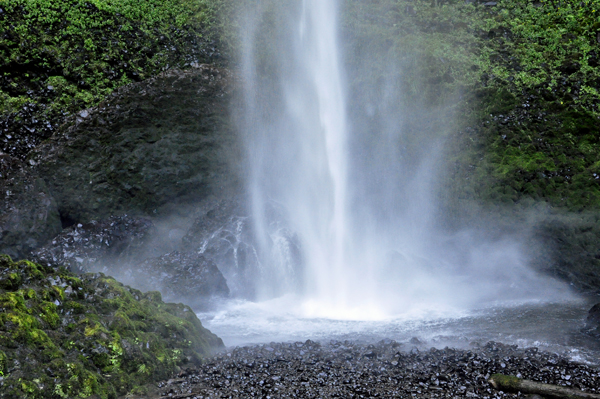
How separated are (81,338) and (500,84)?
66.9 feet

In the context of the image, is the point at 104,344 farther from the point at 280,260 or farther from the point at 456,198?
the point at 456,198

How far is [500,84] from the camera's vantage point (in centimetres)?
2072

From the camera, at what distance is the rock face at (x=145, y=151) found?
17750mm

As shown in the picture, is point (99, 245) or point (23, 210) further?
point (99, 245)

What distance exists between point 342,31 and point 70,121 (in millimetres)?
15113

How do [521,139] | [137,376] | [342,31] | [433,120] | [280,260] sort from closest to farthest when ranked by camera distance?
[137,376]
[280,260]
[521,139]
[433,120]
[342,31]

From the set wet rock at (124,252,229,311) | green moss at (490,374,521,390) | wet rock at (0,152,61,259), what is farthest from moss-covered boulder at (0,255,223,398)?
wet rock at (0,152,61,259)

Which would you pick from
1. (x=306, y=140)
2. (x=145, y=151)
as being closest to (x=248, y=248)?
(x=145, y=151)

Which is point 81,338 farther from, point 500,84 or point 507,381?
point 500,84

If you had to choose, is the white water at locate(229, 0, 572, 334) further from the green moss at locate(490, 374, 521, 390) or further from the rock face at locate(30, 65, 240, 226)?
the green moss at locate(490, 374, 521, 390)

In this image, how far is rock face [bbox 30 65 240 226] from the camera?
17.8 meters

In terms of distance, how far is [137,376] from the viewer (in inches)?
291

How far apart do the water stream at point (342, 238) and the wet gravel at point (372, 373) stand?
1525 millimetres

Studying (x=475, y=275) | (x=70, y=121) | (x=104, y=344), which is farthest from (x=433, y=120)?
(x=104, y=344)
